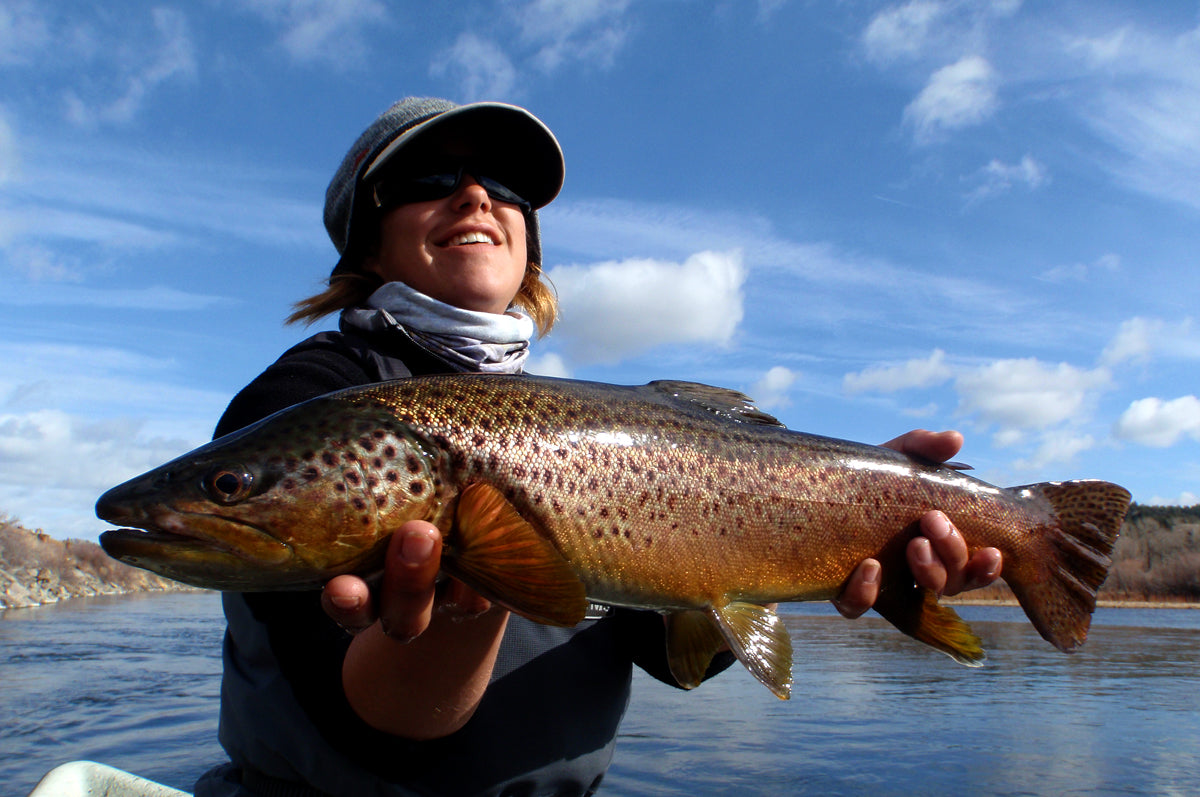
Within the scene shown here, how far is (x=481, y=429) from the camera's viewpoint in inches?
92.2

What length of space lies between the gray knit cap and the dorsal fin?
1.33 m

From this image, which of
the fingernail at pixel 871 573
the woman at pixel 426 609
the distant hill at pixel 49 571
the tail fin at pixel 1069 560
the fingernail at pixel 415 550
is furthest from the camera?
the distant hill at pixel 49 571

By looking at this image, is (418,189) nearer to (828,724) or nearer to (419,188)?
(419,188)

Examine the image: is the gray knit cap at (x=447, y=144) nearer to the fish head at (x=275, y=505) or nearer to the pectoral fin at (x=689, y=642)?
the fish head at (x=275, y=505)

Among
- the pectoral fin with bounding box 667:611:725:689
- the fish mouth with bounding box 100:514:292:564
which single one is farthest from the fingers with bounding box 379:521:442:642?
the pectoral fin with bounding box 667:611:725:689

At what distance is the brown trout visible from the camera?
207cm

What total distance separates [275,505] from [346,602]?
325 mm

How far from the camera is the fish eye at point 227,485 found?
207 cm

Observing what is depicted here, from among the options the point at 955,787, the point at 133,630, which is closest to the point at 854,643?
the point at 955,787

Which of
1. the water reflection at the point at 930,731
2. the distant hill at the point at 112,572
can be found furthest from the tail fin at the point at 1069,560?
the distant hill at the point at 112,572

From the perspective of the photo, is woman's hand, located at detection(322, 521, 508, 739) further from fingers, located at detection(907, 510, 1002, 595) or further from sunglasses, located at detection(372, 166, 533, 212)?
sunglasses, located at detection(372, 166, 533, 212)

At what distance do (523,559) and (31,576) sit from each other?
72002 millimetres

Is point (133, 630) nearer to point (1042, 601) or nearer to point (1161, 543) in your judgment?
point (1042, 601)

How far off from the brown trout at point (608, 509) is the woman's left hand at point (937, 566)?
50 millimetres
